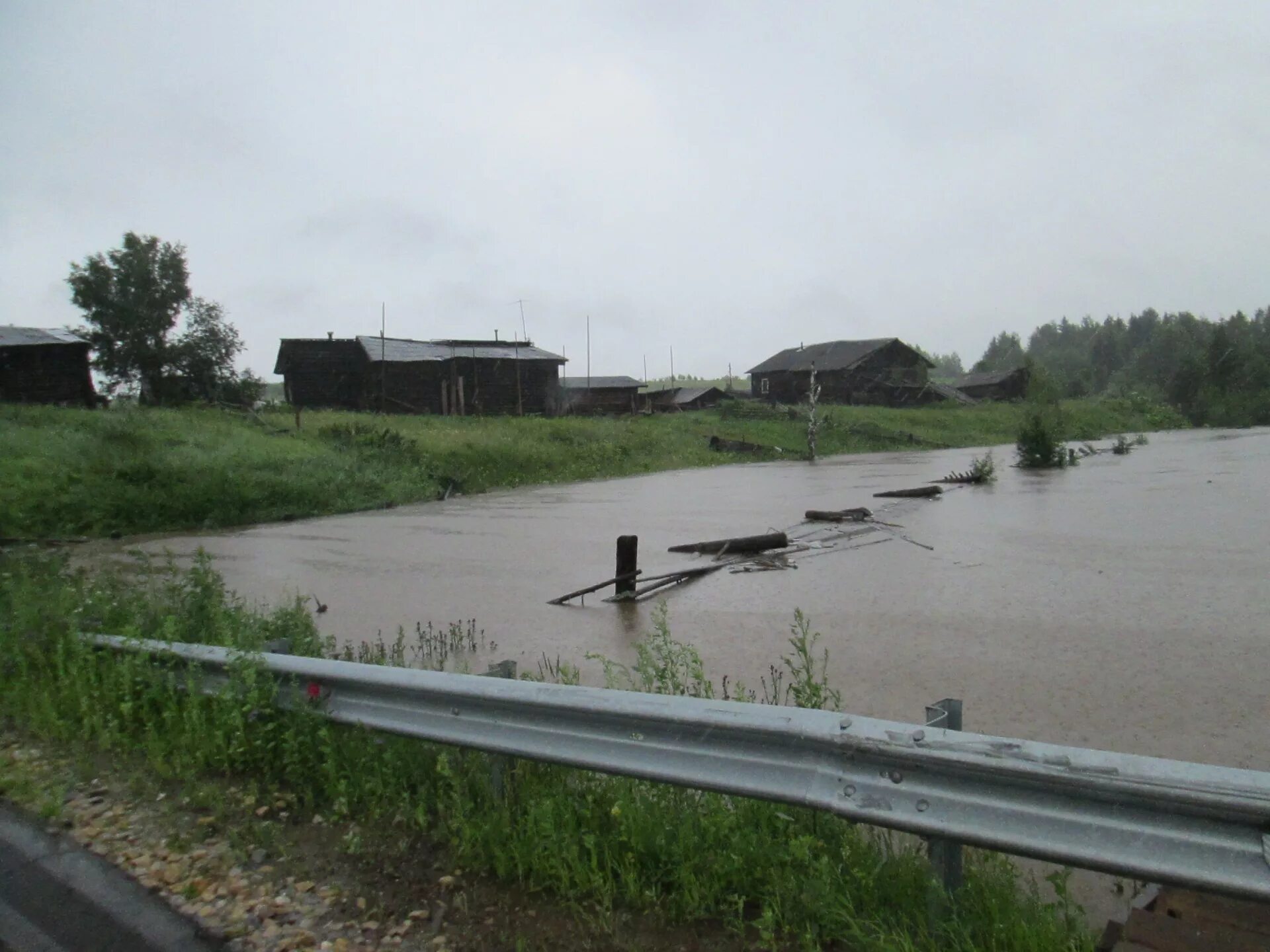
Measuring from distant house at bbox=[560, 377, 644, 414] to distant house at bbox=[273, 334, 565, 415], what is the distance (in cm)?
343

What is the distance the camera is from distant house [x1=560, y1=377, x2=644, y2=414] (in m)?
51.8

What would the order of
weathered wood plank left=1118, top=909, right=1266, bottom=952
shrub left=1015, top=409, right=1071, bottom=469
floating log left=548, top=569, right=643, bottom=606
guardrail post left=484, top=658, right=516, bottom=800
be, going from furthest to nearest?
shrub left=1015, top=409, right=1071, bottom=469 < floating log left=548, top=569, right=643, bottom=606 < guardrail post left=484, top=658, right=516, bottom=800 < weathered wood plank left=1118, top=909, right=1266, bottom=952

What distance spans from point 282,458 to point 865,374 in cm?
4796

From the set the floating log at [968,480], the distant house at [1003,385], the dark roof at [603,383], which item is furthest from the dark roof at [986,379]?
the floating log at [968,480]

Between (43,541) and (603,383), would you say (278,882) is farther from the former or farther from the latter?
(603,383)

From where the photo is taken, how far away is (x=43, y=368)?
36812 millimetres

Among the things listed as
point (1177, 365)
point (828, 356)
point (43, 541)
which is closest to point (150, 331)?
point (43, 541)

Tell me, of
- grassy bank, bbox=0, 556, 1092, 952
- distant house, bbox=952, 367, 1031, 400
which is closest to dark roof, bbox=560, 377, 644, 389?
distant house, bbox=952, 367, 1031, 400

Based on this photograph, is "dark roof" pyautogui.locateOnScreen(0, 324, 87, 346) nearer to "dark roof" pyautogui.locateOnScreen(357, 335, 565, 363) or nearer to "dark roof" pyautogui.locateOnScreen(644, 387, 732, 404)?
"dark roof" pyautogui.locateOnScreen(357, 335, 565, 363)

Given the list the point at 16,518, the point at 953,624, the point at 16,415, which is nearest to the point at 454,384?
the point at 16,415

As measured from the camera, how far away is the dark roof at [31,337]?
36000 mm

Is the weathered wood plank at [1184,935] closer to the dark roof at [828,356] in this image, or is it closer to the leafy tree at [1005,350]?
the dark roof at [828,356]

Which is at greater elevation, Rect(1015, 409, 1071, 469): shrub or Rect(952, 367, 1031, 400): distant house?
Rect(952, 367, 1031, 400): distant house

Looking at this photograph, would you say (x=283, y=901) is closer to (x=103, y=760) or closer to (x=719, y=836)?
(x=719, y=836)
